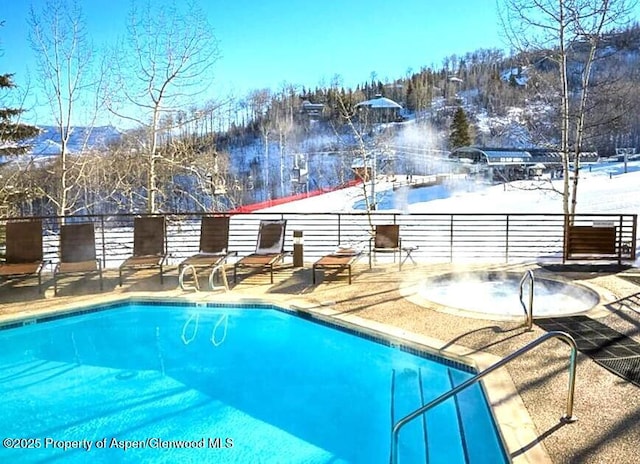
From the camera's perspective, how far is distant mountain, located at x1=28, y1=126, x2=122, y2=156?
42.0 feet

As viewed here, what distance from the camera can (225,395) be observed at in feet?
14.6

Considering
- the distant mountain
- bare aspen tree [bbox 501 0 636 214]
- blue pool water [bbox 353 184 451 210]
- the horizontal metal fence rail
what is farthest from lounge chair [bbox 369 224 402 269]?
blue pool water [bbox 353 184 451 210]

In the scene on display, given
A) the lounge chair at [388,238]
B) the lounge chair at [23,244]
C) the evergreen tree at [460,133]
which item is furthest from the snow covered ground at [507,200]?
the lounge chair at [23,244]

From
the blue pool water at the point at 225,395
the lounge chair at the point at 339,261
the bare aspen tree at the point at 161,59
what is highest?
the bare aspen tree at the point at 161,59

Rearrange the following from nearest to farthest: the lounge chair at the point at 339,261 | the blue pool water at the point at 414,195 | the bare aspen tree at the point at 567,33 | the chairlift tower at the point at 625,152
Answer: the lounge chair at the point at 339,261, the bare aspen tree at the point at 567,33, the blue pool water at the point at 414,195, the chairlift tower at the point at 625,152

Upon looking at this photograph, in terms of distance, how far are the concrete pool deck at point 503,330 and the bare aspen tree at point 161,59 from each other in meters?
4.35

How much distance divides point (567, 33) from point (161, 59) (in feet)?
27.1

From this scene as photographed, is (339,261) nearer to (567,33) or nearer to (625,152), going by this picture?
(567,33)

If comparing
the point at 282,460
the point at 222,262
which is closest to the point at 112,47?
the point at 222,262

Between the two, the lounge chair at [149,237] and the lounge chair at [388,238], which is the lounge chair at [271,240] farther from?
the lounge chair at [388,238]

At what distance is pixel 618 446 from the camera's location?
2.90m

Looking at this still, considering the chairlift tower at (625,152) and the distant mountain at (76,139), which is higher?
the chairlift tower at (625,152)

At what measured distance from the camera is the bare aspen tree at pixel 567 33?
362 inches

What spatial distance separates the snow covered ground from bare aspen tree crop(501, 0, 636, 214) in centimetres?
1194
